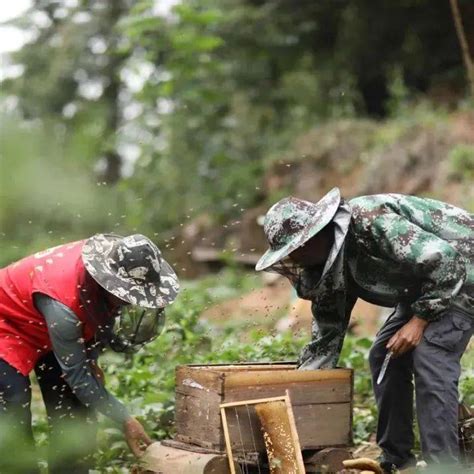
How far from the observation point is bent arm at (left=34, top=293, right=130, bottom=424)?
425 centimetres

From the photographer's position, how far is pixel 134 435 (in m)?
4.45

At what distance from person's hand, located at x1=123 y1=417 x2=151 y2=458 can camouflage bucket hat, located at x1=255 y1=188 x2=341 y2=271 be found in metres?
0.93

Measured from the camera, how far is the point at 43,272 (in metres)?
4.42

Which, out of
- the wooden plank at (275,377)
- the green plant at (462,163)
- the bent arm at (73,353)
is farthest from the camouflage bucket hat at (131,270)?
the green plant at (462,163)

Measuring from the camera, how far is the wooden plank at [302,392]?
170 inches

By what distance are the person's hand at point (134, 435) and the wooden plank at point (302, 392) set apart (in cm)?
46

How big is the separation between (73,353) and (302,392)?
1.06 meters

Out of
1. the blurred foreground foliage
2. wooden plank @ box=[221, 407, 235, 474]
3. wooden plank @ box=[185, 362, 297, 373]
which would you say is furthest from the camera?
the blurred foreground foliage

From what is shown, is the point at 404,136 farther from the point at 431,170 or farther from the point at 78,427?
the point at 78,427

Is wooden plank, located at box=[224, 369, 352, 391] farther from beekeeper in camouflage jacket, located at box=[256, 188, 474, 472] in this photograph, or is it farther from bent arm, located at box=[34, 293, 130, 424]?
bent arm, located at box=[34, 293, 130, 424]

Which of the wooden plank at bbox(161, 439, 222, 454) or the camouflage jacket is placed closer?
the camouflage jacket

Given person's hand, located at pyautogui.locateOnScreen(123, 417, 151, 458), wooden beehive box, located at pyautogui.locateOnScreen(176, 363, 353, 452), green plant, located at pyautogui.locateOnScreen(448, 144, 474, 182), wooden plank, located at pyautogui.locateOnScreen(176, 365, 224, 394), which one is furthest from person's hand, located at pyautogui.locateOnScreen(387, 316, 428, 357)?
green plant, located at pyautogui.locateOnScreen(448, 144, 474, 182)

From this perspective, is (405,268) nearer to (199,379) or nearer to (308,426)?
(308,426)

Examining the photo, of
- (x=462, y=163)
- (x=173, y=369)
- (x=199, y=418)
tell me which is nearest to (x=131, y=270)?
(x=199, y=418)
